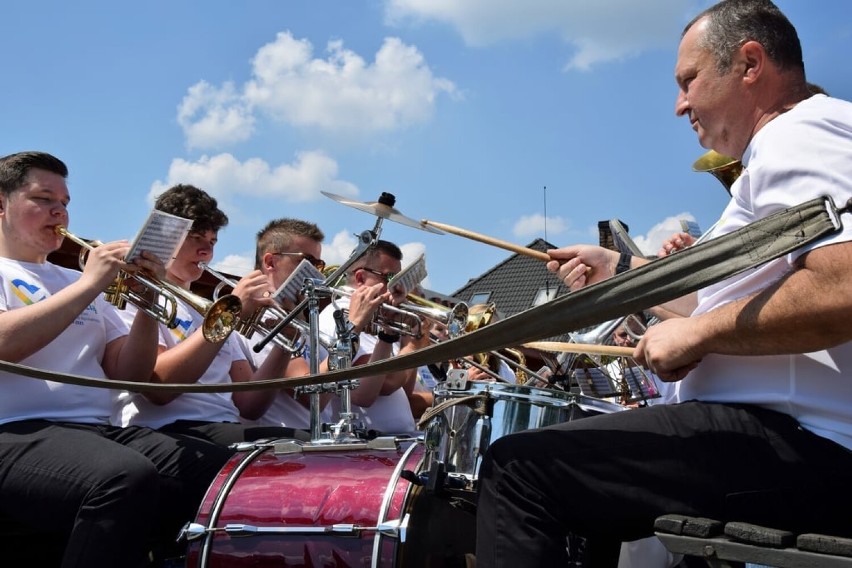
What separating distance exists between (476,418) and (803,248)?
4.03 ft

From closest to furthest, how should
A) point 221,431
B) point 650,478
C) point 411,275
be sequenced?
point 650,478
point 221,431
point 411,275

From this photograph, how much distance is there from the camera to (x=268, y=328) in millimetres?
4602

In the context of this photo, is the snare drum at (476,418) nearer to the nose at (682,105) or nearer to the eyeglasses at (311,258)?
the nose at (682,105)

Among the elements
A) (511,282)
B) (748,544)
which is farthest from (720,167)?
(511,282)

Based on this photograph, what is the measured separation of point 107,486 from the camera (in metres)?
3.04

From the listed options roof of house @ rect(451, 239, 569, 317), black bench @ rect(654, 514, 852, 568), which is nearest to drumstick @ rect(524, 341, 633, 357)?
black bench @ rect(654, 514, 852, 568)

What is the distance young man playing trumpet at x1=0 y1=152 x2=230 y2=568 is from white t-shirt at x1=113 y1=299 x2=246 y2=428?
0.88ft

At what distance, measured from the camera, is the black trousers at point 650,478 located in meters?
1.99

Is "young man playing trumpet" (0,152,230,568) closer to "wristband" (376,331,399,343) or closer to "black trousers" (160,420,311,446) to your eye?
"black trousers" (160,420,311,446)

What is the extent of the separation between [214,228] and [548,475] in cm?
323

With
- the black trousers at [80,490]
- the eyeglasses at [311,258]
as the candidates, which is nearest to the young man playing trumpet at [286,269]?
the eyeglasses at [311,258]

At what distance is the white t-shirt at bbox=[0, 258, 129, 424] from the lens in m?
3.42

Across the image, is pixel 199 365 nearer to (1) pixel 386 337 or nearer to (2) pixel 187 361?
(2) pixel 187 361

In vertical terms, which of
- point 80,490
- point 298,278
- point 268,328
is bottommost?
point 80,490
